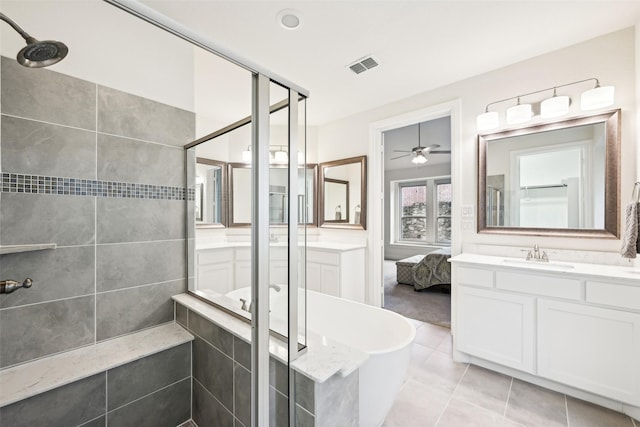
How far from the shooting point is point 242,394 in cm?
129

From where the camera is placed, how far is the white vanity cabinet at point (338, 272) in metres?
3.09

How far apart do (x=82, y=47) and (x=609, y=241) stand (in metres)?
3.75

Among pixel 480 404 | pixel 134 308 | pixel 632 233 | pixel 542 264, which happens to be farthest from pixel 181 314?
pixel 632 233

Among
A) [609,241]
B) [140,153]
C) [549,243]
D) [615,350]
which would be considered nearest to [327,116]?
[140,153]

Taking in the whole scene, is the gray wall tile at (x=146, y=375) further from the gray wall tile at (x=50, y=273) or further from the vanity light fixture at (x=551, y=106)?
the vanity light fixture at (x=551, y=106)

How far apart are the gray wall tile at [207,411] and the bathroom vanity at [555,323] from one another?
6.10ft

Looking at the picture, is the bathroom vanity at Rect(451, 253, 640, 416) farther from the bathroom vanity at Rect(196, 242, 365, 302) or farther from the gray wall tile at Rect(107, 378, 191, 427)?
the gray wall tile at Rect(107, 378, 191, 427)

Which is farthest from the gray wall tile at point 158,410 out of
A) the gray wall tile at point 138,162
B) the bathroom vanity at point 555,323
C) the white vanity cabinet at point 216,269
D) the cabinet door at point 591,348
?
the cabinet door at point 591,348

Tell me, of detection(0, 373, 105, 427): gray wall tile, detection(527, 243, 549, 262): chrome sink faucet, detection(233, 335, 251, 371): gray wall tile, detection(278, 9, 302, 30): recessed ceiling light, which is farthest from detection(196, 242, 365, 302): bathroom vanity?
detection(527, 243, 549, 262): chrome sink faucet

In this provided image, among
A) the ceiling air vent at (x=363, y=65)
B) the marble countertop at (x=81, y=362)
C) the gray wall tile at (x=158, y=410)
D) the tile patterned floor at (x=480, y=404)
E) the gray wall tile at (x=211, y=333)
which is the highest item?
the ceiling air vent at (x=363, y=65)

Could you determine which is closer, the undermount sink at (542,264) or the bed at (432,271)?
the undermount sink at (542,264)

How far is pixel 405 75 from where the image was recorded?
2578mm

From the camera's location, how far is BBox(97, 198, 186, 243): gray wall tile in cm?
162

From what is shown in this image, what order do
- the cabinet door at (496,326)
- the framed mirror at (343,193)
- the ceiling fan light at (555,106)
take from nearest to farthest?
the cabinet door at (496,326) → the ceiling fan light at (555,106) → the framed mirror at (343,193)
